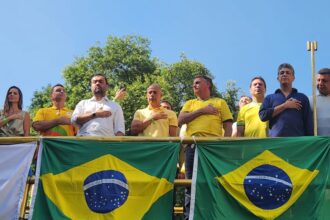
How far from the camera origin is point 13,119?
6340 mm

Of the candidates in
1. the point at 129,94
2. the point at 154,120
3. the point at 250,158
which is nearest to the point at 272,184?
the point at 250,158

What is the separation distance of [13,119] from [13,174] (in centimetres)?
124

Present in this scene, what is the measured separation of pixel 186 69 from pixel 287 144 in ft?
68.4

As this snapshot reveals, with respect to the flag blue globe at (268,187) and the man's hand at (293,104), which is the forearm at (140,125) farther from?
the man's hand at (293,104)

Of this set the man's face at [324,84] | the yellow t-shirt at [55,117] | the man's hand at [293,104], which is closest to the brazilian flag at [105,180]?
the yellow t-shirt at [55,117]

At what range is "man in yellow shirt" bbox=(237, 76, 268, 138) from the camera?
6046 mm

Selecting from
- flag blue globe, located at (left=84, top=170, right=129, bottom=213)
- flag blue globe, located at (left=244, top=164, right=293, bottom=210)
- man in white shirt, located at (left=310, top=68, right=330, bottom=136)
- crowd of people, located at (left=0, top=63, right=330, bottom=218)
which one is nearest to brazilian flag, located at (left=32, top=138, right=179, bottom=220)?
flag blue globe, located at (left=84, top=170, right=129, bottom=213)

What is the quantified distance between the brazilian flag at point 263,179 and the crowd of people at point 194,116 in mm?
266

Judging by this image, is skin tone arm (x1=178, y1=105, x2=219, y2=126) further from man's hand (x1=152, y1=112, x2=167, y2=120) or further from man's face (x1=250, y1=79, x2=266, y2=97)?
man's face (x1=250, y1=79, x2=266, y2=97)

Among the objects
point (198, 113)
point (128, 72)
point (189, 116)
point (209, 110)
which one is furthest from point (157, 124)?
point (128, 72)

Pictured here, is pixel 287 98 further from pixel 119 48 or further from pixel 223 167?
pixel 119 48

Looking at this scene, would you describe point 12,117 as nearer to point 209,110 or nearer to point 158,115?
point 158,115

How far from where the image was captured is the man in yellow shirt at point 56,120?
6.32 metres

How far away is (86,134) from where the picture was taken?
593cm
